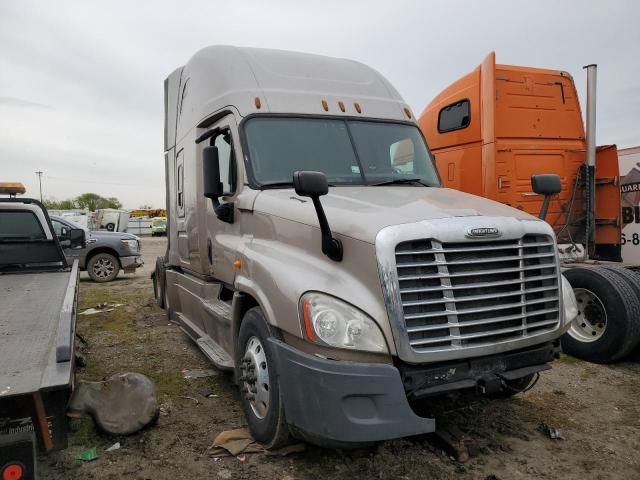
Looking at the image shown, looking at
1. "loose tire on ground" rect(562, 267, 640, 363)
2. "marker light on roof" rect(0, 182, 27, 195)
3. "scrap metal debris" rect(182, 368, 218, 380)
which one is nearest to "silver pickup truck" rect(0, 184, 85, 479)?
"marker light on roof" rect(0, 182, 27, 195)

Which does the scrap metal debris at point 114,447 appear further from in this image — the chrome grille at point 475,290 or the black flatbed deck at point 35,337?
the chrome grille at point 475,290

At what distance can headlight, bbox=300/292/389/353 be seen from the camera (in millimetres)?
2797

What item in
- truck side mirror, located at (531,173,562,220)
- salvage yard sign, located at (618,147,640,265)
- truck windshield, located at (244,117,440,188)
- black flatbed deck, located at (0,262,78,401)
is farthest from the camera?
salvage yard sign, located at (618,147,640,265)

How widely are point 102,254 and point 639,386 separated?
39.2 ft

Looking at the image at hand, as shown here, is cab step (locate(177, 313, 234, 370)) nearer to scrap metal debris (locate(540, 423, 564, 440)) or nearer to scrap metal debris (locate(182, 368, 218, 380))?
scrap metal debris (locate(182, 368, 218, 380))

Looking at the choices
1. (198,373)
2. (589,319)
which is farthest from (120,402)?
(589,319)

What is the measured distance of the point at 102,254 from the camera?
12.8 meters

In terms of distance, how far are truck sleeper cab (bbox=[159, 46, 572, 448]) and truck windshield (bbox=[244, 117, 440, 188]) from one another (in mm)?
14

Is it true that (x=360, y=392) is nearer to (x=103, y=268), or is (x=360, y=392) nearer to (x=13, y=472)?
(x=13, y=472)

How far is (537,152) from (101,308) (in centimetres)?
768

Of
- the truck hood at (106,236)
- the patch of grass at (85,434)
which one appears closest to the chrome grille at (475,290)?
the patch of grass at (85,434)

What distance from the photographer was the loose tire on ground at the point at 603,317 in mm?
5043

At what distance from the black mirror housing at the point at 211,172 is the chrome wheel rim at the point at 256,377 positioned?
4.75 feet

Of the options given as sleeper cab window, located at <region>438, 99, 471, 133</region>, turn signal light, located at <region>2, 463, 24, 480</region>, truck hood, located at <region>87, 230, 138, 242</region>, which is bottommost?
turn signal light, located at <region>2, 463, 24, 480</region>
